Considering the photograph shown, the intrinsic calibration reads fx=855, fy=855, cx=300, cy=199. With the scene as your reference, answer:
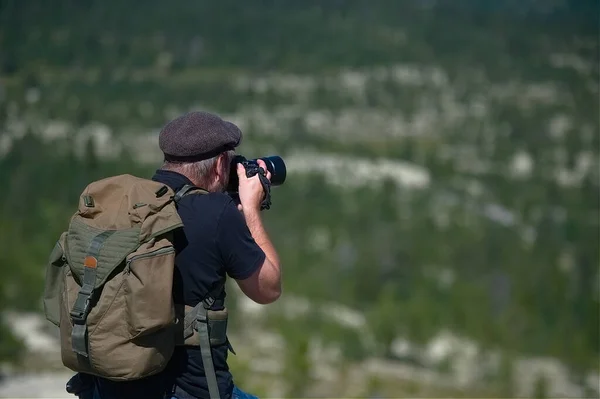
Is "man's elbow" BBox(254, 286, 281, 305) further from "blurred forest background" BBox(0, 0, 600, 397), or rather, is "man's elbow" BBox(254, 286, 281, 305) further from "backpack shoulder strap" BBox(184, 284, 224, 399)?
"blurred forest background" BBox(0, 0, 600, 397)

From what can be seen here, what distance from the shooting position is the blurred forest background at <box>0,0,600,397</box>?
34969mm

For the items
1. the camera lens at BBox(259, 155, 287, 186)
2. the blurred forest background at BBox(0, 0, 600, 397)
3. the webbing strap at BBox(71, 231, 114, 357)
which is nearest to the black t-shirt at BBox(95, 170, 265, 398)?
the webbing strap at BBox(71, 231, 114, 357)

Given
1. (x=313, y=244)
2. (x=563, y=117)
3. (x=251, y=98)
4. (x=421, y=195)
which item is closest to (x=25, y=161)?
(x=313, y=244)

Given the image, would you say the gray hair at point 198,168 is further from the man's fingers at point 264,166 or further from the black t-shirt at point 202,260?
the man's fingers at point 264,166

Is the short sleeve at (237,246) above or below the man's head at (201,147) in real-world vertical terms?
below

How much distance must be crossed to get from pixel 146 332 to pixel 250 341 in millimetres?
34452

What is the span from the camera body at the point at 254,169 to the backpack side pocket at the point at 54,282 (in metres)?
0.52

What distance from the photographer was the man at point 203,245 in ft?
7.41

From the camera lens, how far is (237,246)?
2258 millimetres

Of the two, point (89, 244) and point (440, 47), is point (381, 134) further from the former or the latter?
point (89, 244)

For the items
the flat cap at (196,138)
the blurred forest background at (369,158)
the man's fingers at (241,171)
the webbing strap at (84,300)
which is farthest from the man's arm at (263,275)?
the blurred forest background at (369,158)

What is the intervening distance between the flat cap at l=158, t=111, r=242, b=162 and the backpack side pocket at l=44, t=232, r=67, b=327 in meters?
0.37

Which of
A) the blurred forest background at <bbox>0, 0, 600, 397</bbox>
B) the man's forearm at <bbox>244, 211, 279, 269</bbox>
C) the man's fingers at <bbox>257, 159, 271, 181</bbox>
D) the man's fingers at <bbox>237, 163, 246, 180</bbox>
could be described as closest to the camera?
the man's forearm at <bbox>244, 211, 279, 269</bbox>

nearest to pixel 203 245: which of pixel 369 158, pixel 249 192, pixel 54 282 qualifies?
pixel 249 192
